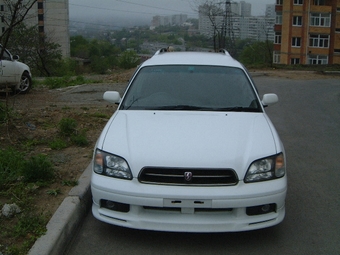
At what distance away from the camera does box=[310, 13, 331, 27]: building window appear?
57875 millimetres

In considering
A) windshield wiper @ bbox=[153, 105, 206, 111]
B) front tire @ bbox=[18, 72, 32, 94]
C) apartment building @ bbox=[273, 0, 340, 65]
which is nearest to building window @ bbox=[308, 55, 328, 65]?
apartment building @ bbox=[273, 0, 340, 65]

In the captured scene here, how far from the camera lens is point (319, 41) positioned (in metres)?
58.8

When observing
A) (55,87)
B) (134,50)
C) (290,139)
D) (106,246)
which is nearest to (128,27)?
(134,50)

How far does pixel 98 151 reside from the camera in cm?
450

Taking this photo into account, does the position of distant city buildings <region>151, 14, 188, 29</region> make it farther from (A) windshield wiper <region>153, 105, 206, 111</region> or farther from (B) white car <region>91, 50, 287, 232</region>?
(B) white car <region>91, 50, 287, 232</region>

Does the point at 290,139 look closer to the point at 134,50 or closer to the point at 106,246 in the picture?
the point at 106,246

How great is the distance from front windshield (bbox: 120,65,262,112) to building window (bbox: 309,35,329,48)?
56.3 metres

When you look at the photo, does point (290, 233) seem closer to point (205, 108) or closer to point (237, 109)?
point (237, 109)

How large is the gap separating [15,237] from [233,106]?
2.72 meters

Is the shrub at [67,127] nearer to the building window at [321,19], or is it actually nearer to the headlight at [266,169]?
the headlight at [266,169]

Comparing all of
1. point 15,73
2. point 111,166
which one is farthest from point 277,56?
point 111,166

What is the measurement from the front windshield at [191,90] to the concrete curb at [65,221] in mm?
1104

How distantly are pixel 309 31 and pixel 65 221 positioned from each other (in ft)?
191

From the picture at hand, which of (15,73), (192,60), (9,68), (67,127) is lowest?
(67,127)
